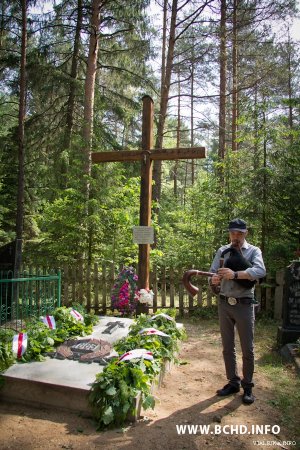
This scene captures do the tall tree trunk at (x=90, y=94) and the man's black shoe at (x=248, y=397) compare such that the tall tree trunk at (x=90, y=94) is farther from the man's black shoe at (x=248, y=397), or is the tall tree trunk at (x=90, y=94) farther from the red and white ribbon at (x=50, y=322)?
the man's black shoe at (x=248, y=397)

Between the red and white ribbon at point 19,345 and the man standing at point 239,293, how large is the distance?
2337mm

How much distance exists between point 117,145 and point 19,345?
8.76m

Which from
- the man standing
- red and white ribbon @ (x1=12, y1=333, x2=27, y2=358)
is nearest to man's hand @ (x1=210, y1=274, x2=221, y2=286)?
the man standing

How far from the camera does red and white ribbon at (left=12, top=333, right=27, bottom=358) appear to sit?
4.13 meters

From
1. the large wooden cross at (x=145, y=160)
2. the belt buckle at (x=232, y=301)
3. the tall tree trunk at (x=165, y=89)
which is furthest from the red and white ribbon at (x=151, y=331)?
the tall tree trunk at (x=165, y=89)

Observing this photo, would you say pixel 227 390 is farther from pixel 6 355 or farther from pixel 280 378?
pixel 6 355

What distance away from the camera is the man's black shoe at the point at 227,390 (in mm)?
3904

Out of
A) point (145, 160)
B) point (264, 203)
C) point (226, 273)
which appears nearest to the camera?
point (226, 273)

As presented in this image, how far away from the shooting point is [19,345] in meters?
4.20

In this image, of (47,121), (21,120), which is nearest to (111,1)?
(47,121)

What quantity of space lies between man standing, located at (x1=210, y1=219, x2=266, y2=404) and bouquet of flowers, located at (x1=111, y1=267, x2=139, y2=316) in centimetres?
350

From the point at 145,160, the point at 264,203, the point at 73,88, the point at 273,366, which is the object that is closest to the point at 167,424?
the point at 273,366

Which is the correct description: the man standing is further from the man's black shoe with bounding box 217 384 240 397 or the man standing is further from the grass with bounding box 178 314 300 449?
the grass with bounding box 178 314 300 449

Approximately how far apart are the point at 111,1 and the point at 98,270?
8.09 m
